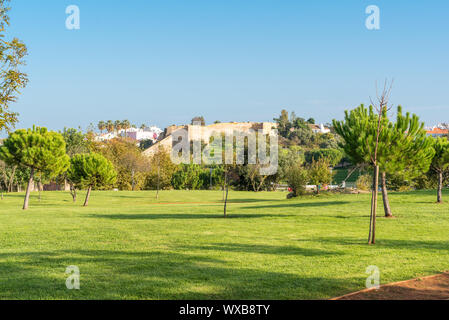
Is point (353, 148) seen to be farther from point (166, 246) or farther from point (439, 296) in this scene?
point (439, 296)

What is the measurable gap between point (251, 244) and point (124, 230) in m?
6.29

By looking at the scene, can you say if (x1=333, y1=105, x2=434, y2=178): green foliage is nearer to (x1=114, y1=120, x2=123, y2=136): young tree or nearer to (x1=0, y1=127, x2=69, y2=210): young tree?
(x1=0, y1=127, x2=69, y2=210): young tree

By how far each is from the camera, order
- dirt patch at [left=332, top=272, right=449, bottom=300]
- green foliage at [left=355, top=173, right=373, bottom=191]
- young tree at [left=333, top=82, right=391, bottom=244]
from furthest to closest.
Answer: green foliage at [left=355, top=173, right=373, bottom=191] < young tree at [left=333, top=82, right=391, bottom=244] < dirt patch at [left=332, top=272, right=449, bottom=300]

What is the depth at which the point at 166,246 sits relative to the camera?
12891 mm

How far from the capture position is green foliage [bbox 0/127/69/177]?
32.4m

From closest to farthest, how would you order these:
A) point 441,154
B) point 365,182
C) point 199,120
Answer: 1. point 441,154
2. point 365,182
3. point 199,120

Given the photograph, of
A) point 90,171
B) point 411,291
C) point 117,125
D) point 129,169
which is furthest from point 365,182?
point 117,125

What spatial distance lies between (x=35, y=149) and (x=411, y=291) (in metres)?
30.7

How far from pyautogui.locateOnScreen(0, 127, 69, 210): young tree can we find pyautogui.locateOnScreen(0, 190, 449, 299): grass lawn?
1469 cm

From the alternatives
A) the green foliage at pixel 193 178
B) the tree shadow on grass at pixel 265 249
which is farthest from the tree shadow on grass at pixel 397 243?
the green foliage at pixel 193 178

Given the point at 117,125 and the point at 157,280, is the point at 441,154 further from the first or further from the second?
the point at 117,125

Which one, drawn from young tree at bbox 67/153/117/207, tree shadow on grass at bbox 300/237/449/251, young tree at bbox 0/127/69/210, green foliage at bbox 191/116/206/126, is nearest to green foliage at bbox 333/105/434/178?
tree shadow on grass at bbox 300/237/449/251

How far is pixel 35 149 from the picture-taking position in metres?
32.5
